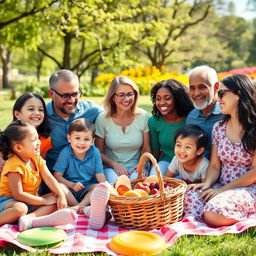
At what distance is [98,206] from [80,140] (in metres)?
1.02

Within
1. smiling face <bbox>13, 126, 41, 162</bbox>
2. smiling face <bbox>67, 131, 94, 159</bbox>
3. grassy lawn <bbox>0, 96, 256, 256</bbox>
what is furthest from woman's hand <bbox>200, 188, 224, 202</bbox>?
smiling face <bbox>13, 126, 41, 162</bbox>

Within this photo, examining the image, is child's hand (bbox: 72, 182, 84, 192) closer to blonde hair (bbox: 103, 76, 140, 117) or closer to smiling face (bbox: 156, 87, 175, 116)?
blonde hair (bbox: 103, 76, 140, 117)

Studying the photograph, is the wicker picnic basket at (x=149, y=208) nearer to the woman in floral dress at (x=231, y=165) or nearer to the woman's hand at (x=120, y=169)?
the woman in floral dress at (x=231, y=165)

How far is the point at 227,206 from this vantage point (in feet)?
11.9

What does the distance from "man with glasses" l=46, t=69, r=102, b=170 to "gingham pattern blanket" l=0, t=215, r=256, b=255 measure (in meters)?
1.27

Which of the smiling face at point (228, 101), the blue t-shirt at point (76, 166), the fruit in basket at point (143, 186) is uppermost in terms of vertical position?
the smiling face at point (228, 101)

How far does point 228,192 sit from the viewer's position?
3.78 m

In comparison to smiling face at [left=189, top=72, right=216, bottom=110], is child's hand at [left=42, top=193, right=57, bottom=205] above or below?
below

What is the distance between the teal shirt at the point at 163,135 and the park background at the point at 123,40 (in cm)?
173

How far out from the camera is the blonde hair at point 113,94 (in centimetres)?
479

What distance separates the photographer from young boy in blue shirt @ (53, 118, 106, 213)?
4.30 metres

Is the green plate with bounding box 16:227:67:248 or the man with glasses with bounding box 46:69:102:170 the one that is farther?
the man with glasses with bounding box 46:69:102:170

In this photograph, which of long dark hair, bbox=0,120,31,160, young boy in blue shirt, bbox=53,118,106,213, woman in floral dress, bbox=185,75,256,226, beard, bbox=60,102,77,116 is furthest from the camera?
beard, bbox=60,102,77,116

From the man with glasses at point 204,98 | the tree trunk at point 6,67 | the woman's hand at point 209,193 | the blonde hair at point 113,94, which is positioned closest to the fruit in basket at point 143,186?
the woman's hand at point 209,193
